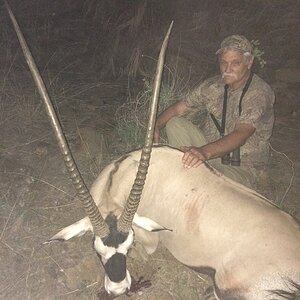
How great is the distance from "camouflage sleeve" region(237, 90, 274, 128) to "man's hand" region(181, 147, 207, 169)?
2.71 feet

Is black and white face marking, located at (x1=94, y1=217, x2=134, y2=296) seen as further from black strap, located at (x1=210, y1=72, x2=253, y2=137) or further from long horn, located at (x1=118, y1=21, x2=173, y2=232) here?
black strap, located at (x1=210, y1=72, x2=253, y2=137)

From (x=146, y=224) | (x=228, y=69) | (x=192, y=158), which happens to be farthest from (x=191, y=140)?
(x=146, y=224)

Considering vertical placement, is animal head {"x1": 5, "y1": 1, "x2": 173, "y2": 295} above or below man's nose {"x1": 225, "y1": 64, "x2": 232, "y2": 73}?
below

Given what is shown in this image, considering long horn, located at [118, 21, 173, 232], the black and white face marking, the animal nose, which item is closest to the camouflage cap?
long horn, located at [118, 21, 173, 232]

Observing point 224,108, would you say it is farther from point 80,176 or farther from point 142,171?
point 80,176

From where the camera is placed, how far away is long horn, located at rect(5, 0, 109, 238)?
105 inches

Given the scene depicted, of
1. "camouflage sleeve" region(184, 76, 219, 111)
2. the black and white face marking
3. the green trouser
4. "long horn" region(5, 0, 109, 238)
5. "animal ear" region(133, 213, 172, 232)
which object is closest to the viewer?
"long horn" region(5, 0, 109, 238)

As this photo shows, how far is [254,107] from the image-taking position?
446 cm

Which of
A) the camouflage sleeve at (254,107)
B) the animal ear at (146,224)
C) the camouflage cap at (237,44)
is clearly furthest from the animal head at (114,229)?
the camouflage cap at (237,44)

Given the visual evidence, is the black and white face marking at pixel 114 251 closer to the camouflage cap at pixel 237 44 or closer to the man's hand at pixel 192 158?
the man's hand at pixel 192 158

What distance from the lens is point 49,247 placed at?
4.30 meters

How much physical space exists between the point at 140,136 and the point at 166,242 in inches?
80.4

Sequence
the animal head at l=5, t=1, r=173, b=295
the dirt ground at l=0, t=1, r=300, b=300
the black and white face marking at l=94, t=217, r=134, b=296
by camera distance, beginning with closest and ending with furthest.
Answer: the animal head at l=5, t=1, r=173, b=295, the black and white face marking at l=94, t=217, r=134, b=296, the dirt ground at l=0, t=1, r=300, b=300

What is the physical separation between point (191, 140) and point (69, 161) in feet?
7.54
